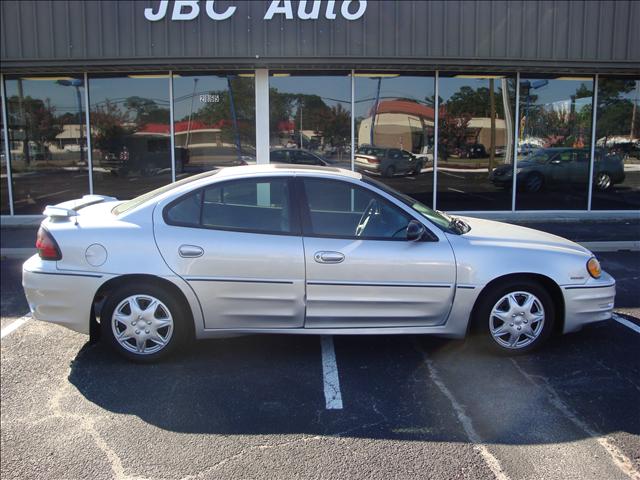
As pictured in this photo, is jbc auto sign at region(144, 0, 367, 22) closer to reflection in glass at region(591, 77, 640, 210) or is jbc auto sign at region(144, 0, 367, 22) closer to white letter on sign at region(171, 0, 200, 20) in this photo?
white letter on sign at region(171, 0, 200, 20)

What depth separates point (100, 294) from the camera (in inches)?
175

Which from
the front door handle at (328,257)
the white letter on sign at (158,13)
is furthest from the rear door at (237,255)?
the white letter on sign at (158,13)

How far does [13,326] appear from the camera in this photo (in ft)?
17.9

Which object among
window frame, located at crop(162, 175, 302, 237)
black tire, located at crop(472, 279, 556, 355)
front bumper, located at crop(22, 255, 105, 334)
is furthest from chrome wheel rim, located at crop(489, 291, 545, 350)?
front bumper, located at crop(22, 255, 105, 334)

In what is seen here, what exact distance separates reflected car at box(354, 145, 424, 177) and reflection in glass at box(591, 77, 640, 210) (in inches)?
148

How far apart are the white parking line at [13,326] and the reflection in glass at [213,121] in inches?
237

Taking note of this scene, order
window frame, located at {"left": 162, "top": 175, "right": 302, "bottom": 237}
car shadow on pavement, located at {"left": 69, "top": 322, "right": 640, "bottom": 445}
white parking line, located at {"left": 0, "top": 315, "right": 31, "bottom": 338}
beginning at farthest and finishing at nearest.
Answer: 1. white parking line, located at {"left": 0, "top": 315, "right": 31, "bottom": 338}
2. window frame, located at {"left": 162, "top": 175, "right": 302, "bottom": 237}
3. car shadow on pavement, located at {"left": 69, "top": 322, "right": 640, "bottom": 445}

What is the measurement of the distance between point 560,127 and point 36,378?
34.7ft

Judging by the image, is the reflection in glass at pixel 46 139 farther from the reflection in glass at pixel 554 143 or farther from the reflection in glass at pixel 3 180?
the reflection in glass at pixel 554 143

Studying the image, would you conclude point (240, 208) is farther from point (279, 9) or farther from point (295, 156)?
point (295, 156)

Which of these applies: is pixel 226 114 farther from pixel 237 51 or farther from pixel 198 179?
pixel 198 179

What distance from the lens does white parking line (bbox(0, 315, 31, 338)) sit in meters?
5.25

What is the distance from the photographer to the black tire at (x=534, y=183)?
11703mm

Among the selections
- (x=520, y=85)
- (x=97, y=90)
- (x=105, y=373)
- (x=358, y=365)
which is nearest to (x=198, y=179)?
(x=105, y=373)
